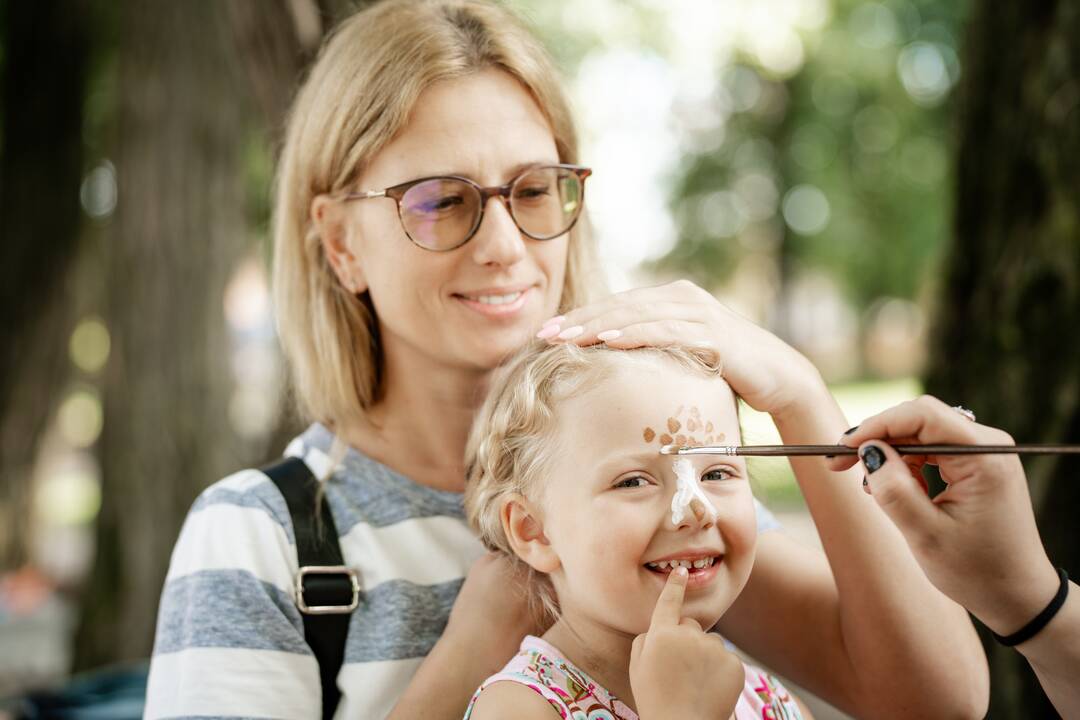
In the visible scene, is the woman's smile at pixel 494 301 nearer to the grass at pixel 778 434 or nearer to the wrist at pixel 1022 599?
the grass at pixel 778 434

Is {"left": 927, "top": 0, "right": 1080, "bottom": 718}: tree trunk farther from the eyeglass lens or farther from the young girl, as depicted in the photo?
the eyeglass lens

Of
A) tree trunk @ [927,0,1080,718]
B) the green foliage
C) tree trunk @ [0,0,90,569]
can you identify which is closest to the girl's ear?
tree trunk @ [927,0,1080,718]

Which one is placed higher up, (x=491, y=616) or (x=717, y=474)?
(x=717, y=474)

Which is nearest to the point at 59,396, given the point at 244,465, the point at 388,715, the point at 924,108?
the point at 244,465

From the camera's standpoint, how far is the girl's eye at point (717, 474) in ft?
5.71

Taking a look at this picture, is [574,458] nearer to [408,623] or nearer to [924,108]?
[408,623]

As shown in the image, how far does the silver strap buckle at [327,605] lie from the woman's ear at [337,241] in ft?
2.20

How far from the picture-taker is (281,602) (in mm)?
1945

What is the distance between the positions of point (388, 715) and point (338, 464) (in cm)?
54

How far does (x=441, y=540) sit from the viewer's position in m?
2.12

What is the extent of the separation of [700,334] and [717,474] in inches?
10.1

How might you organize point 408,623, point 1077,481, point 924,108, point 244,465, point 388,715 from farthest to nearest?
1. point 924,108
2. point 244,465
3. point 1077,481
4. point 408,623
5. point 388,715

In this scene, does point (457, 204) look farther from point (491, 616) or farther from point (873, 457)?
point (873, 457)

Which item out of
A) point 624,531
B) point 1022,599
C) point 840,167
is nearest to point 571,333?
point 624,531
